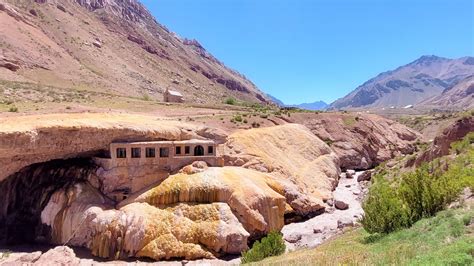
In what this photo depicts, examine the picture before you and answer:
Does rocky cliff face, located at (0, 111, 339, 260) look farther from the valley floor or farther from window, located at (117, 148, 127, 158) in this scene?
the valley floor

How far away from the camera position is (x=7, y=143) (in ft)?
96.4

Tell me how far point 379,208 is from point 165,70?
372 ft

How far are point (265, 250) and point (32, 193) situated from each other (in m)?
21.4

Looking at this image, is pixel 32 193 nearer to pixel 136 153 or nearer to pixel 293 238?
pixel 136 153

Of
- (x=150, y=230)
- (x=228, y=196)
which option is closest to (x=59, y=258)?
(x=150, y=230)

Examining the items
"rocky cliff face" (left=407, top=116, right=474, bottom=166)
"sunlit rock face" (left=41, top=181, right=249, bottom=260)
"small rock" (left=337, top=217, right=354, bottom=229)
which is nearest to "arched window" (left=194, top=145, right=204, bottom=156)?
"sunlit rock face" (left=41, top=181, right=249, bottom=260)

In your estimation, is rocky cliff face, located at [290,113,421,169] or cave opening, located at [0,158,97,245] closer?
cave opening, located at [0,158,97,245]

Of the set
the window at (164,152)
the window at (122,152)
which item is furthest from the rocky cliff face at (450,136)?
the window at (122,152)

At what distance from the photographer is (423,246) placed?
13031mm

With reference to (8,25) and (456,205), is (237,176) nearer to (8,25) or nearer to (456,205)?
(456,205)

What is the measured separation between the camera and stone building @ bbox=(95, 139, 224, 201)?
3362 cm

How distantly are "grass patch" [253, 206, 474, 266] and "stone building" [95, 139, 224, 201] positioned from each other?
2079cm

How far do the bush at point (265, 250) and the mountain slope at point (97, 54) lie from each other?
57422mm

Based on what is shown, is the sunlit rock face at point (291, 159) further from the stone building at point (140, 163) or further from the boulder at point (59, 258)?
the boulder at point (59, 258)
